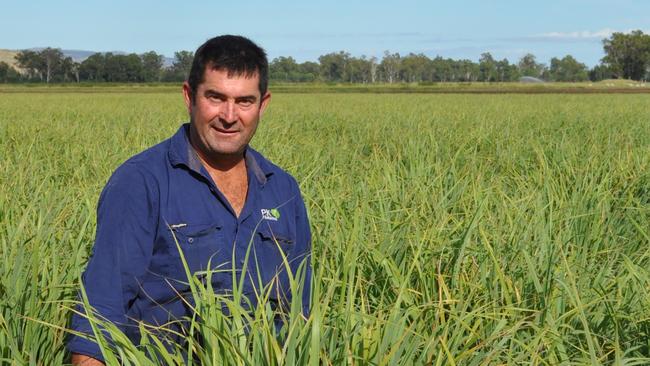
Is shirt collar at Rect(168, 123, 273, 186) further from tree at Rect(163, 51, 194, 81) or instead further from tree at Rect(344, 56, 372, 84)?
tree at Rect(344, 56, 372, 84)

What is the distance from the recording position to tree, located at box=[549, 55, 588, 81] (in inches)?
6929

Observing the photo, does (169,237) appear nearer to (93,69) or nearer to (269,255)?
(269,255)

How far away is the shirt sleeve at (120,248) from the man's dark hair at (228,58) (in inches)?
15.5

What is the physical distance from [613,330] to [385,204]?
145 cm

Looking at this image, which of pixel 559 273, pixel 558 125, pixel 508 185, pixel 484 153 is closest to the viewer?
pixel 559 273

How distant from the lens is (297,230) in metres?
2.56

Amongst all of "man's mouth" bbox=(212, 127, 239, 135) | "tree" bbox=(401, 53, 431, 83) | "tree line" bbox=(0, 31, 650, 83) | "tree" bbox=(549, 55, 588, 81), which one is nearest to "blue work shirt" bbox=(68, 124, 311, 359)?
"man's mouth" bbox=(212, 127, 239, 135)

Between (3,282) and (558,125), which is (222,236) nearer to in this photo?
(3,282)

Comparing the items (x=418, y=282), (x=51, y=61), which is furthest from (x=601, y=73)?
(x=418, y=282)

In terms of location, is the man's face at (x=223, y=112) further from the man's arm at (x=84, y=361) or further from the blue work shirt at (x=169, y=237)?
the man's arm at (x=84, y=361)

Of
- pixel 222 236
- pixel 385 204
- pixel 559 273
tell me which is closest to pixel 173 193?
pixel 222 236

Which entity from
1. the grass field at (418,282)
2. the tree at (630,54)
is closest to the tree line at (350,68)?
the tree at (630,54)

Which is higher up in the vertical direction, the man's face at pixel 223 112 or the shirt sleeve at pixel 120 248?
the man's face at pixel 223 112

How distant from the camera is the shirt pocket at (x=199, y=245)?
2.23 meters
